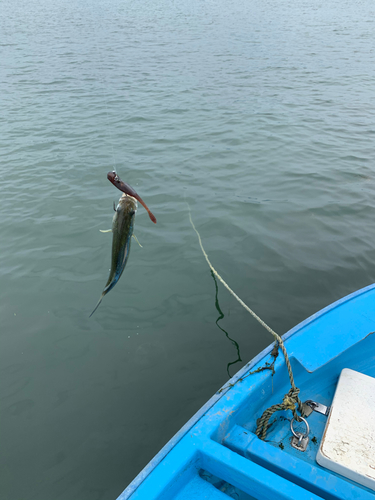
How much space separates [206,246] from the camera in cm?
595

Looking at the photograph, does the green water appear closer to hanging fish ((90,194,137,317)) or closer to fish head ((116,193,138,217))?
hanging fish ((90,194,137,317))

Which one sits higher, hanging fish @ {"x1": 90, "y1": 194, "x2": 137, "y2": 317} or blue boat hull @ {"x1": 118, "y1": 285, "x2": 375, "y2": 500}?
hanging fish @ {"x1": 90, "y1": 194, "x2": 137, "y2": 317}

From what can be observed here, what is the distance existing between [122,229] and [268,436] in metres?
2.29

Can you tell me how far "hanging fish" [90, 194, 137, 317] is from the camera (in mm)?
1796

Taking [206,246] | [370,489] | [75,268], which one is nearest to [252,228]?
[206,246]

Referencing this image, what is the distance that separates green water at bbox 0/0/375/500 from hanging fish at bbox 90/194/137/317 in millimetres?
2326

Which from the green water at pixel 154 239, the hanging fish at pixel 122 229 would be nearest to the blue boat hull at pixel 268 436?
the green water at pixel 154 239

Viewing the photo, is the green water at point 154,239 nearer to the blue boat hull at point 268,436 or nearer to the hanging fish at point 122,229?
the blue boat hull at point 268,436

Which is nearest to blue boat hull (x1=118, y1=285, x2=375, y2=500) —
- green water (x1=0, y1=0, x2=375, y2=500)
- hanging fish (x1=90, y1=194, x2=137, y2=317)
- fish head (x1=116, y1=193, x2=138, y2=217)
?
green water (x1=0, y1=0, x2=375, y2=500)

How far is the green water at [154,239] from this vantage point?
12.2 ft

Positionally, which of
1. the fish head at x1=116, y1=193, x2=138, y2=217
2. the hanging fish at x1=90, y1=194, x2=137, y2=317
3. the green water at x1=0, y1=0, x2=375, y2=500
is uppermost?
the fish head at x1=116, y1=193, x2=138, y2=217

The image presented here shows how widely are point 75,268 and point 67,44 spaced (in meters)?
18.0

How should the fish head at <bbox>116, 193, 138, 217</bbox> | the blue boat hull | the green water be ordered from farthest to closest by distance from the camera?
the green water → the blue boat hull → the fish head at <bbox>116, 193, 138, 217</bbox>

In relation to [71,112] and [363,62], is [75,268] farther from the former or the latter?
[363,62]
